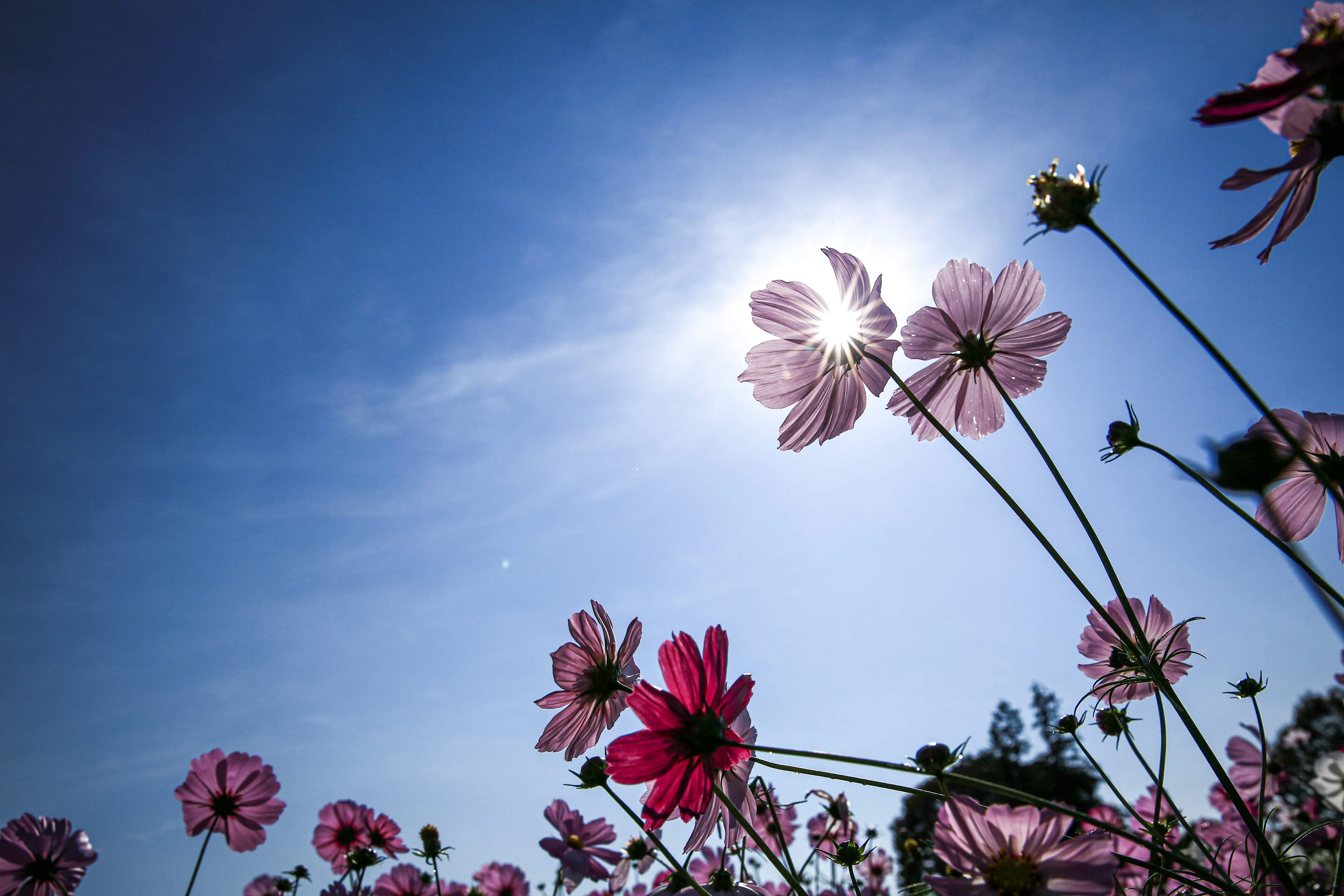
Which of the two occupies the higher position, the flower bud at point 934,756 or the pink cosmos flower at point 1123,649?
the pink cosmos flower at point 1123,649

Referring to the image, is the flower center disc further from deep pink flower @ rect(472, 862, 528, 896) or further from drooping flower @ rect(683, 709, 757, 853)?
deep pink flower @ rect(472, 862, 528, 896)

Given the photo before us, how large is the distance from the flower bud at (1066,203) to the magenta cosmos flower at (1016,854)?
0.54 meters

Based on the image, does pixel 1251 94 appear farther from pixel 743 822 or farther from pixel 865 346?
pixel 743 822

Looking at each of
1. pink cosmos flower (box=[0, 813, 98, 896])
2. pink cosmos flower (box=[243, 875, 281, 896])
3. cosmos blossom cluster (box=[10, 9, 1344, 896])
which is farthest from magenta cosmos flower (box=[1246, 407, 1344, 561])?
pink cosmos flower (box=[243, 875, 281, 896])

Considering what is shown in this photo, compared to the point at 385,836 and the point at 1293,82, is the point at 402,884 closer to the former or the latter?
the point at 385,836

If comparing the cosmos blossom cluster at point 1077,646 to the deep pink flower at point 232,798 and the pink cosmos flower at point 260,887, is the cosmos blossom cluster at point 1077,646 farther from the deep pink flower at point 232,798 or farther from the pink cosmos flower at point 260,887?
the pink cosmos flower at point 260,887

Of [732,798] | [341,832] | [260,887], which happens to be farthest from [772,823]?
[260,887]

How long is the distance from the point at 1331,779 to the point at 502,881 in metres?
3.32

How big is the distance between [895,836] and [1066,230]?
4.38 meters

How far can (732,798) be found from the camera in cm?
94

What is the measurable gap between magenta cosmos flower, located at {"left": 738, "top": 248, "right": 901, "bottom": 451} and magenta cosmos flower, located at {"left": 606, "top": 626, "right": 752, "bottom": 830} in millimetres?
459

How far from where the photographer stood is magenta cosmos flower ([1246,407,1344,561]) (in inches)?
31.9

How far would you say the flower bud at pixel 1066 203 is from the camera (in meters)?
0.66

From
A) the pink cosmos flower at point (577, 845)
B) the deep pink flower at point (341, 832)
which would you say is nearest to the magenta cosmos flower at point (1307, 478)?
the pink cosmos flower at point (577, 845)
